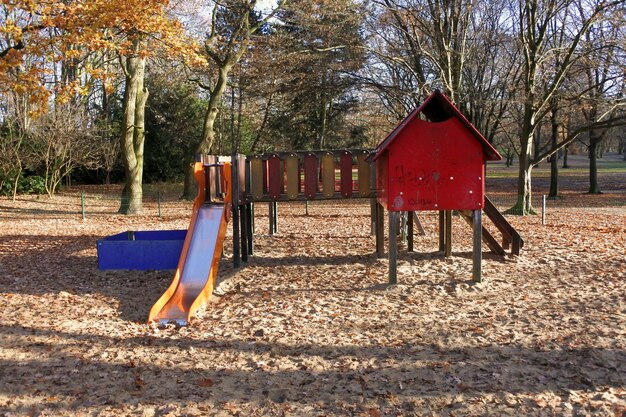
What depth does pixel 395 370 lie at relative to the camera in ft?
16.6

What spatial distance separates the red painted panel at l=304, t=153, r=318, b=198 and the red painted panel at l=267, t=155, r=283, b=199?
438mm

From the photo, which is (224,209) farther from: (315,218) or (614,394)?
(315,218)

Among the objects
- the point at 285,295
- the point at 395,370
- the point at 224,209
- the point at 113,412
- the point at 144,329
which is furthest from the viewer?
the point at 224,209

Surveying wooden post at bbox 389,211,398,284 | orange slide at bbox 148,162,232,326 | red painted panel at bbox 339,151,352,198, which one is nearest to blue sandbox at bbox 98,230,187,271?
orange slide at bbox 148,162,232,326

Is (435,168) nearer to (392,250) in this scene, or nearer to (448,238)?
(392,250)

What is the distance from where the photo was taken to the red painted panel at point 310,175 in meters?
10.00

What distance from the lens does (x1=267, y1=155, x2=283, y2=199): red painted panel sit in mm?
10016

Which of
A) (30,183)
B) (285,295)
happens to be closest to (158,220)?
(285,295)

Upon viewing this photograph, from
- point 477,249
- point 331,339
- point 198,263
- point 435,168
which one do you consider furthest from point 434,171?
point 198,263

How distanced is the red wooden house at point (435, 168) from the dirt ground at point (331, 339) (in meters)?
1.16

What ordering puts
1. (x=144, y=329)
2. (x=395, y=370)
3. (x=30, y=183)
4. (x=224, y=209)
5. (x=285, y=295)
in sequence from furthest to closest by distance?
(x=30, y=183) → (x=224, y=209) → (x=285, y=295) → (x=144, y=329) → (x=395, y=370)

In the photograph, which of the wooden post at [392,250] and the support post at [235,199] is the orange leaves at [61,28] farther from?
the wooden post at [392,250]

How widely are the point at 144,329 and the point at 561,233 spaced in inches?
383

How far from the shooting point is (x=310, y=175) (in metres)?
10.1
